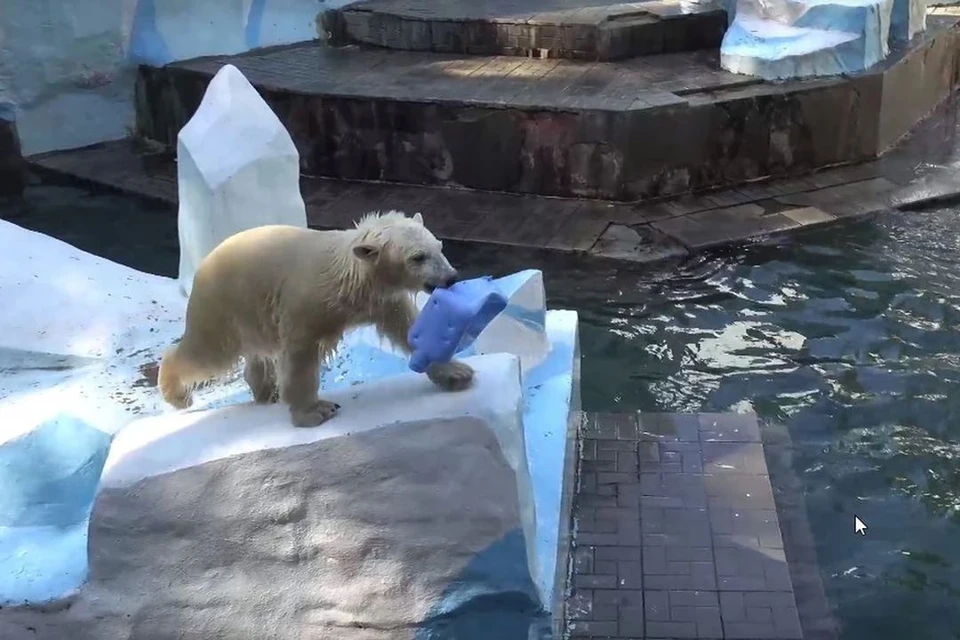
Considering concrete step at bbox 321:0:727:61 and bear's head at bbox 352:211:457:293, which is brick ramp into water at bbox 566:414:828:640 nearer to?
bear's head at bbox 352:211:457:293

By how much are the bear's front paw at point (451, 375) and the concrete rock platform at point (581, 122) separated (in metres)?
4.78

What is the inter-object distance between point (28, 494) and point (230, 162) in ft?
5.52

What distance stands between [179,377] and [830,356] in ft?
12.0

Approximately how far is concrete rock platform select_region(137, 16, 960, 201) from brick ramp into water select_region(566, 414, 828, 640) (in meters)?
3.35

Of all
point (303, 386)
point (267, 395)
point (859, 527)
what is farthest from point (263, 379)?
point (859, 527)

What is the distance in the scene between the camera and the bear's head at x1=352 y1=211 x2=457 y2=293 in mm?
2859

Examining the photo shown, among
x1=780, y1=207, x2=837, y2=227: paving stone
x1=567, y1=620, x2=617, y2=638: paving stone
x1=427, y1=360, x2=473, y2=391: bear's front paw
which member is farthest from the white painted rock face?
x1=780, y1=207, x2=837, y2=227: paving stone

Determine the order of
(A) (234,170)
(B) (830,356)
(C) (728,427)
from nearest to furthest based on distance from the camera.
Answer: (A) (234,170) → (C) (728,427) → (B) (830,356)

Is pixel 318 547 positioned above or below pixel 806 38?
below

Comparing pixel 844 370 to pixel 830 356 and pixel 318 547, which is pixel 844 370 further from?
pixel 318 547

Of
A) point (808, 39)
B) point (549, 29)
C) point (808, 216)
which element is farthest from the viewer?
point (549, 29)

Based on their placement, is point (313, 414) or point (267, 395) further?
point (267, 395)

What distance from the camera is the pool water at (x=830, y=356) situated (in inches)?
168

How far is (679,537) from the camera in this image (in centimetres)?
393
